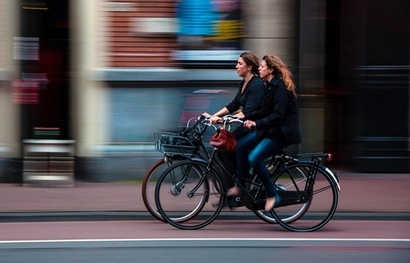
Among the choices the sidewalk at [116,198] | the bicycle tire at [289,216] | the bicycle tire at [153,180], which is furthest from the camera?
the sidewalk at [116,198]

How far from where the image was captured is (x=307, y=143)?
10734 mm

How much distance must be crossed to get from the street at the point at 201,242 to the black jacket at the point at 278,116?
0.96 meters

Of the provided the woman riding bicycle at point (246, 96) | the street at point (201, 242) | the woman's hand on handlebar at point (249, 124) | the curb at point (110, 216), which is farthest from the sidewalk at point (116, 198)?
the woman's hand on handlebar at point (249, 124)

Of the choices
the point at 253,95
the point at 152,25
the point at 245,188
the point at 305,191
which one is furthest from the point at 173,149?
the point at 152,25

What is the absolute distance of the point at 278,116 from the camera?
7035 mm

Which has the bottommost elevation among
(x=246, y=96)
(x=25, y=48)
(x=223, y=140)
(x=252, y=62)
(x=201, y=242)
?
(x=201, y=242)

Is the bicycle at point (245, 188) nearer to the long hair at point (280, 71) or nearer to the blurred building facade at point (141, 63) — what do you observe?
the long hair at point (280, 71)

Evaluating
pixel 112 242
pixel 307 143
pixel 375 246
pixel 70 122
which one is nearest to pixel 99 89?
pixel 70 122

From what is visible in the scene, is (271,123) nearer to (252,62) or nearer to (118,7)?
(252,62)

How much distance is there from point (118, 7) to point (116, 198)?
268cm

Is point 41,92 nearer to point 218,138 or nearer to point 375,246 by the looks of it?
point 218,138

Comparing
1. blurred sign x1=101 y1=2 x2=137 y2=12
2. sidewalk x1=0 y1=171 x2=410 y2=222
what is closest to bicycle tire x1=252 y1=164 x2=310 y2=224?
sidewalk x1=0 y1=171 x2=410 y2=222

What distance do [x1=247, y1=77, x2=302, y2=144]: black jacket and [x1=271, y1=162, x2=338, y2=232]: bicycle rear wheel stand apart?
15.0 inches

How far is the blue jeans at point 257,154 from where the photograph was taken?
715cm
